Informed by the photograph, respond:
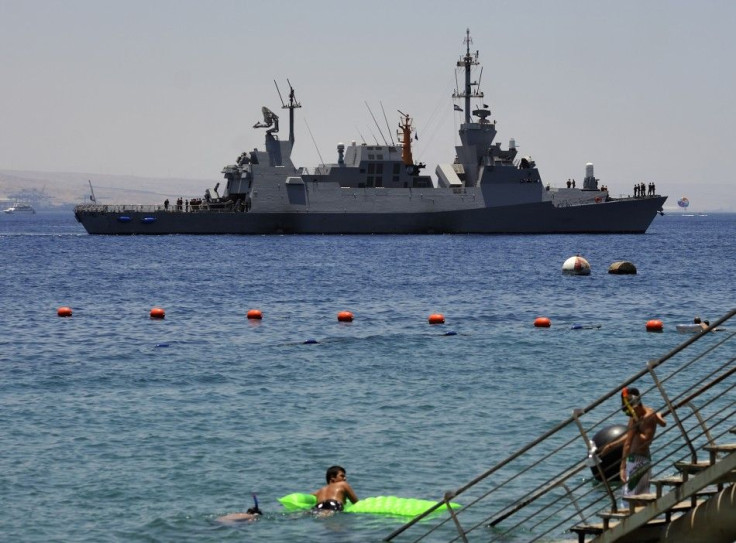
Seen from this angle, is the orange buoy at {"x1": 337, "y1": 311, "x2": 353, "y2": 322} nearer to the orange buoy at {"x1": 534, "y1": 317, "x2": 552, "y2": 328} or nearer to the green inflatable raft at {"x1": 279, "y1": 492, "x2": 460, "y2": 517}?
the orange buoy at {"x1": 534, "y1": 317, "x2": 552, "y2": 328}

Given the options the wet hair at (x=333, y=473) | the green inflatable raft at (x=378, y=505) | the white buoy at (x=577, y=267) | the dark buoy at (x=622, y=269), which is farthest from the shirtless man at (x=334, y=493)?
the dark buoy at (x=622, y=269)

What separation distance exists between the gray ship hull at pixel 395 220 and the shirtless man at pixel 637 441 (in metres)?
98.6

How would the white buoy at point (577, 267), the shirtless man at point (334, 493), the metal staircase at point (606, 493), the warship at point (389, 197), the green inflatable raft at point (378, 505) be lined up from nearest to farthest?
the metal staircase at point (606, 493) → the green inflatable raft at point (378, 505) → the shirtless man at point (334, 493) → the white buoy at point (577, 267) → the warship at point (389, 197)

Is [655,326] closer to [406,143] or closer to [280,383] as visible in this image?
[280,383]

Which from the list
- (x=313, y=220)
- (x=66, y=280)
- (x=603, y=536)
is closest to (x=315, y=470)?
(x=603, y=536)

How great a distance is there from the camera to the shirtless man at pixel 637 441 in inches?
543

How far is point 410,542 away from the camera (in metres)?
17.1

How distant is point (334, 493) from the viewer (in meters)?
18.7

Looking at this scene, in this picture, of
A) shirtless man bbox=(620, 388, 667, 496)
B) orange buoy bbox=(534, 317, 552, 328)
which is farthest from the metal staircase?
orange buoy bbox=(534, 317, 552, 328)

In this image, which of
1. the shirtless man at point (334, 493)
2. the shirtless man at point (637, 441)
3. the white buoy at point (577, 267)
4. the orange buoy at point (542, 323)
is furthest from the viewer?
the white buoy at point (577, 267)

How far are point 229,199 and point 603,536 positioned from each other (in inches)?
4117

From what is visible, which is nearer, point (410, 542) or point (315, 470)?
point (410, 542)

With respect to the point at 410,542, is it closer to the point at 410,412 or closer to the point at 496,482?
the point at 496,482

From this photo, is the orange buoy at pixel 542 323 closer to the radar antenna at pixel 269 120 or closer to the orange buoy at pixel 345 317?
the orange buoy at pixel 345 317
